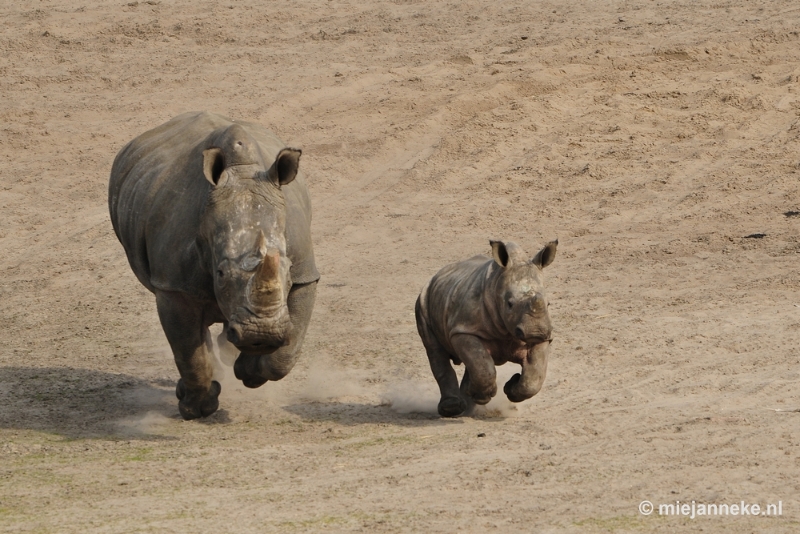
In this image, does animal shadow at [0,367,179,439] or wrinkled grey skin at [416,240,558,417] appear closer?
wrinkled grey skin at [416,240,558,417]

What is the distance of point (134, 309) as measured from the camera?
12062 mm

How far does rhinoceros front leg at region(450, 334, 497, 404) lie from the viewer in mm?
8016

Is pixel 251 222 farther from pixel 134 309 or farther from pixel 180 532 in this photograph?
pixel 134 309

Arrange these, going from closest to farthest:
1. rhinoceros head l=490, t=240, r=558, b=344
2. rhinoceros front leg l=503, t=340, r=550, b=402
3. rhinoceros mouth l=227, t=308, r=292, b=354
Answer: rhinoceros mouth l=227, t=308, r=292, b=354 < rhinoceros head l=490, t=240, r=558, b=344 < rhinoceros front leg l=503, t=340, r=550, b=402

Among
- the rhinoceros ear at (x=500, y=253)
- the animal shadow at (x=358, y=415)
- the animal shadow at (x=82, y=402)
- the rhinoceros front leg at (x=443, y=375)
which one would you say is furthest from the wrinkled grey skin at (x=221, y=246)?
the rhinoceros ear at (x=500, y=253)

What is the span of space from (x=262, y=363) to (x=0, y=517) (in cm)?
205

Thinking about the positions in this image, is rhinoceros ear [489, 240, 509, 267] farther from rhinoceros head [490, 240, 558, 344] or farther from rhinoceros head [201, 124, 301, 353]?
rhinoceros head [201, 124, 301, 353]

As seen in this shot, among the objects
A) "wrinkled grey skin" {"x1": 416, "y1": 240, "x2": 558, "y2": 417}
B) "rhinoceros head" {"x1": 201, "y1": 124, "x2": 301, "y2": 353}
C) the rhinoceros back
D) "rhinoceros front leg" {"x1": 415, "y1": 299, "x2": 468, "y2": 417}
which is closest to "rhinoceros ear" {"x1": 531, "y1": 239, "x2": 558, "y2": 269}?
"wrinkled grey skin" {"x1": 416, "y1": 240, "x2": 558, "y2": 417}

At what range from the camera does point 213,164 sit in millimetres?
7695

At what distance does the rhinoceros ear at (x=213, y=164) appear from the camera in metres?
7.61

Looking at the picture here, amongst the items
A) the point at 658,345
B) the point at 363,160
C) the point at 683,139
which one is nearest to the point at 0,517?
the point at 658,345

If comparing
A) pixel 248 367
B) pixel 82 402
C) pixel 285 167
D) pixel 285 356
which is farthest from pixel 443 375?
pixel 82 402

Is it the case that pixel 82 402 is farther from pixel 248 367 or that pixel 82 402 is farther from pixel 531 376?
pixel 531 376

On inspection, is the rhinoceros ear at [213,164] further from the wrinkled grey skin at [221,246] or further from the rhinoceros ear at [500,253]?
the rhinoceros ear at [500,253]
